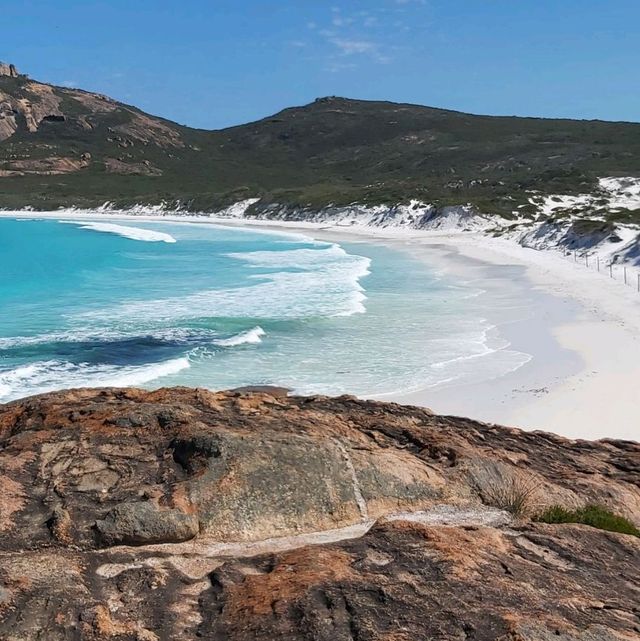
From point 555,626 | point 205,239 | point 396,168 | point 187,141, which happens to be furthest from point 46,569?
point 187,141

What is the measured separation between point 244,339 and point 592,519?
13730 millimetres

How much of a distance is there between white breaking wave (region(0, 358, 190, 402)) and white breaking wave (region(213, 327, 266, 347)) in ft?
6.66

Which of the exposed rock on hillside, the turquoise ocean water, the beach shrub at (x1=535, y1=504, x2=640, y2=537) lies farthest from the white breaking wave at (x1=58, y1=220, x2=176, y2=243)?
the exposed rock on hillside

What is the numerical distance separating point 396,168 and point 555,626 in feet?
407

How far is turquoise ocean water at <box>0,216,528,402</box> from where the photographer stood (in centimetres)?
1567

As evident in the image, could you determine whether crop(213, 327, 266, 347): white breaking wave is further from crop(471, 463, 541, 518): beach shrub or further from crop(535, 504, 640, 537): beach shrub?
crop(535, 504, 640, 537): beach shrub

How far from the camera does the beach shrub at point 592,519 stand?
241 inches

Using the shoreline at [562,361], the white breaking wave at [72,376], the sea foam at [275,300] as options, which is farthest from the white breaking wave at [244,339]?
the shoreline at [562,361]

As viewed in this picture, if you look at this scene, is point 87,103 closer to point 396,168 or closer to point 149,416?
point 396,168

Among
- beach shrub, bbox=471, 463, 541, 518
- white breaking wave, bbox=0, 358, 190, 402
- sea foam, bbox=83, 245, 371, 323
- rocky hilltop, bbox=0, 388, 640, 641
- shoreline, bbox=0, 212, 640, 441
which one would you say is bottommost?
sea foam, bbox=83, 245, 371, 323

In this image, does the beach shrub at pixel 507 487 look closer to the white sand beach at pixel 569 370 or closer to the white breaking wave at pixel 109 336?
the white sand beach at pixel 569 370

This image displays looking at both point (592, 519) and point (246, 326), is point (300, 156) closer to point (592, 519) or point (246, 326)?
point (246, 326)

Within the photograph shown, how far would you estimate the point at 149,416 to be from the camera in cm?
696

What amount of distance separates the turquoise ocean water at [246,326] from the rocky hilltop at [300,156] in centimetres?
3299
